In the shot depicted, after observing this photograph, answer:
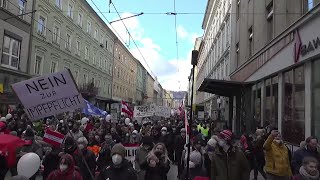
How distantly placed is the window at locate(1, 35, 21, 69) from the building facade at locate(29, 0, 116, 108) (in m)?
2.25

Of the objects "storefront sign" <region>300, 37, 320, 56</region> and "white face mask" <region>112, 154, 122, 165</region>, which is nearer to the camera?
"white face mask" <region>112, 154, 122, 165</region>

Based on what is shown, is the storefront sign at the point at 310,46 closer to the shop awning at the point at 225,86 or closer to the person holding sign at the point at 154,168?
the person holding sign at the point at 154,168

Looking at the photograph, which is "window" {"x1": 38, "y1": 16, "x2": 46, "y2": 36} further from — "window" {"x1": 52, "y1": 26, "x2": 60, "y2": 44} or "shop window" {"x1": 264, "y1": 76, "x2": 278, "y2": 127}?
"shop window" {"x1": 264, "y1": 76, "x2": 278, "y2": 127}

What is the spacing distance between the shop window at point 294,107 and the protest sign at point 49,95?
8.16 m

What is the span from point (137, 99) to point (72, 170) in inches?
3424

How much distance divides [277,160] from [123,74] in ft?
212

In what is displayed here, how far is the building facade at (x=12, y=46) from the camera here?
24094 millimetres

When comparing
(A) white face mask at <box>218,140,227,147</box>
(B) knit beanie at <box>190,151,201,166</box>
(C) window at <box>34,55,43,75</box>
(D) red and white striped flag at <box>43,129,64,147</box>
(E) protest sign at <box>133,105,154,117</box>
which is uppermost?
(C) window at <box>34,55,43,75</box>

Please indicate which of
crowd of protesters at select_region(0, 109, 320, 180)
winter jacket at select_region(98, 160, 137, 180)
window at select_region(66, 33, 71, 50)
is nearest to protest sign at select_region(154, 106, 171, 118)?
crowd of protesters at select_region(0, 109, 320, 180)

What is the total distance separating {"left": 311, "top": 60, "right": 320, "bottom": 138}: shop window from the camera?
37.5 ft

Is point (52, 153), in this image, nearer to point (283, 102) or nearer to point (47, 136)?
point (47, 136)

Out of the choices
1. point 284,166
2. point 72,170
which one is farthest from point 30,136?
point 284,166

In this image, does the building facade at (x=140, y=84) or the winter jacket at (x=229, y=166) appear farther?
the building facade at (x=140, y=84)

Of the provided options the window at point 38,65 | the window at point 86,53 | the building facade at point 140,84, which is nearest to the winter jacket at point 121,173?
the window at point 38,65
